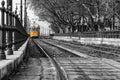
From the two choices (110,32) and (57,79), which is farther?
(110,32)

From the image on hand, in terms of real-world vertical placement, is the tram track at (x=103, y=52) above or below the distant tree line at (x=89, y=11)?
below

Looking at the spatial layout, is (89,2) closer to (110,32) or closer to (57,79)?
(110,32)

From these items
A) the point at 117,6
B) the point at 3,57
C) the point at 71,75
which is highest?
the point at 117,6

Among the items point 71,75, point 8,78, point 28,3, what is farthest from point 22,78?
point 28,3

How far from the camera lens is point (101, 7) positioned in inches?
1713

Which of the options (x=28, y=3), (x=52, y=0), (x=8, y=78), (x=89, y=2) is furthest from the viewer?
(x=28, y=3)

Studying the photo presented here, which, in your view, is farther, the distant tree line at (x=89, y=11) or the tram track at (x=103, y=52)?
the distant tree line at (x=89, y=11)

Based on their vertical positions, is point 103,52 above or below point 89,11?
below

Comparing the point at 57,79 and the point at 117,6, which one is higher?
the point at 117,6

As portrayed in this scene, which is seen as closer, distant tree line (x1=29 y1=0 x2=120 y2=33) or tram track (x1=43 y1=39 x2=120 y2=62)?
tram track (x1=43 y1=39 x2=120 y2=62)

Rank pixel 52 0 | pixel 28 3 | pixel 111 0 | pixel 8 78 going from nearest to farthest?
pixel 8 78
pixel 111 0
pixel 52 0
pixel 28 3

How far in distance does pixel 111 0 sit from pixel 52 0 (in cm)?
3358

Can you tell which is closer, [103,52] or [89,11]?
[103,52]

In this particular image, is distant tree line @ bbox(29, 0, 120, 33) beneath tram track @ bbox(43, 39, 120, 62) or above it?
above
